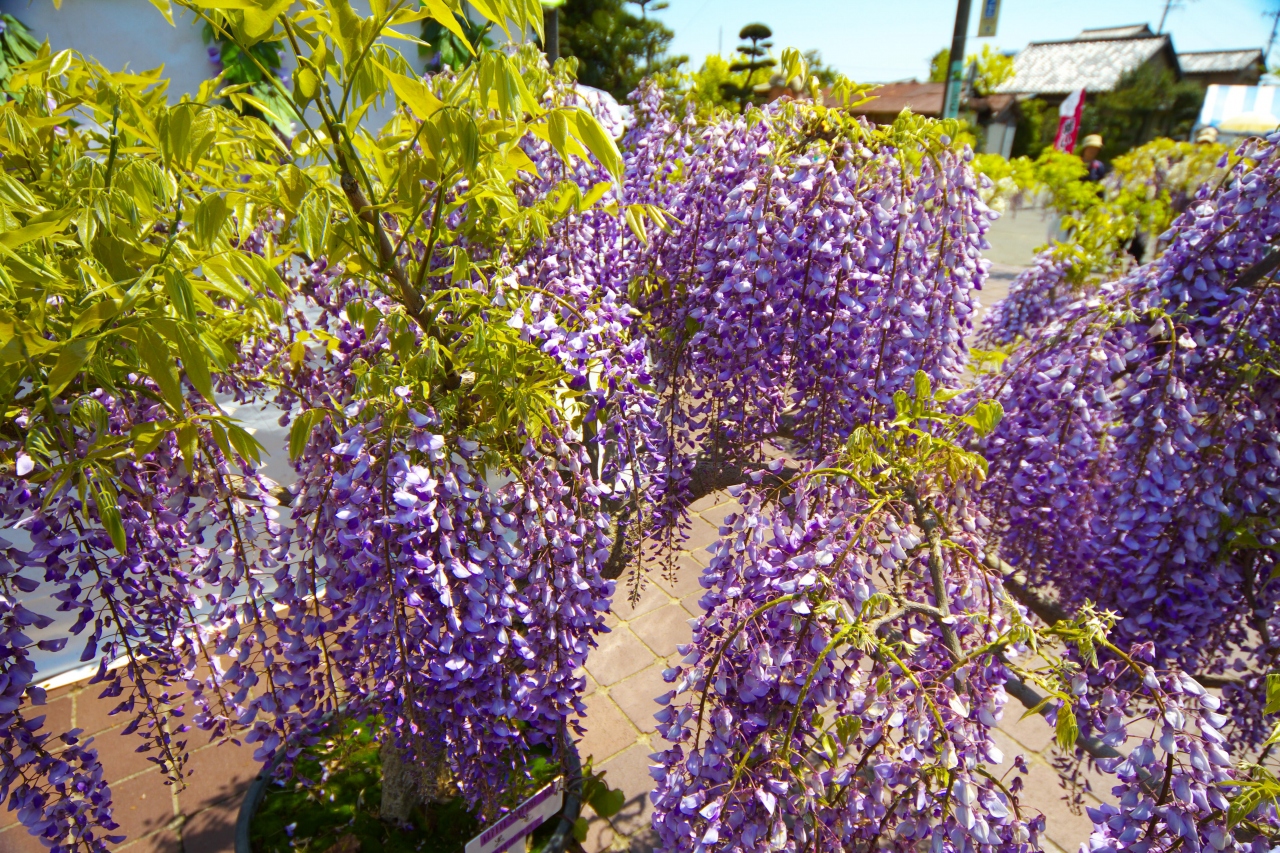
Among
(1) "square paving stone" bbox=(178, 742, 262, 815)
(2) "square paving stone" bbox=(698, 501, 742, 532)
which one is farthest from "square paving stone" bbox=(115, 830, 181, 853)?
(2) "square paving stone" bbox=(698, 501, 742, 532)

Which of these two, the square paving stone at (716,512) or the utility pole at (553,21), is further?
the square paving stone at (716,512)

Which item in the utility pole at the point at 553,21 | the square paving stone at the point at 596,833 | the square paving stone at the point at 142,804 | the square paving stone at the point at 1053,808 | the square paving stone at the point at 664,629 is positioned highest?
the utility pole at the point at 553,21

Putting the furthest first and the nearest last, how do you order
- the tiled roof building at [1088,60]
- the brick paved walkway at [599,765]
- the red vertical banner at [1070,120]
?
the tiled roof building at [1088,60]
the red vertical banner at [1070,120]
the brick paved walkway at [599,765]

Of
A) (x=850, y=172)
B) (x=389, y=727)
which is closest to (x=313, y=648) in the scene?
(x=389, y=727)

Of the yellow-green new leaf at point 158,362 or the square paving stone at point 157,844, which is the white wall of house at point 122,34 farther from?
the yellow-green new leaf at point 158,362

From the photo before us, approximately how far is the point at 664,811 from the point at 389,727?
88 cm

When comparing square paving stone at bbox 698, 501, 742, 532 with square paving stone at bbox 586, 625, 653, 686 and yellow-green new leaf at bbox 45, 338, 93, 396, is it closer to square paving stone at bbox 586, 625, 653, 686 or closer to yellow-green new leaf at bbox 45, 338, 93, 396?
square paving stone at bbox 586, 625, 653, 686

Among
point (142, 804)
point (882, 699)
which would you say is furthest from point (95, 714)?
point (882, 699)

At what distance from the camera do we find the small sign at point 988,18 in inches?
252

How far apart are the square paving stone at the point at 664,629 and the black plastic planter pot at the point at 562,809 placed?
146cm

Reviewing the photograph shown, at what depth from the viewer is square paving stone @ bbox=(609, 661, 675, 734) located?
143 inches

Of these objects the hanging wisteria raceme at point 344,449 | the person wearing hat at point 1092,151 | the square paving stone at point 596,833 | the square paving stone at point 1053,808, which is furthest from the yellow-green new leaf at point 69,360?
the person wearing hat at point 1092,151

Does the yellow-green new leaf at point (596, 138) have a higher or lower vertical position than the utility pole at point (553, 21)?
lower

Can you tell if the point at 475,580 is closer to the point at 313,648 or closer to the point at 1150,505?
the point at 313,648
